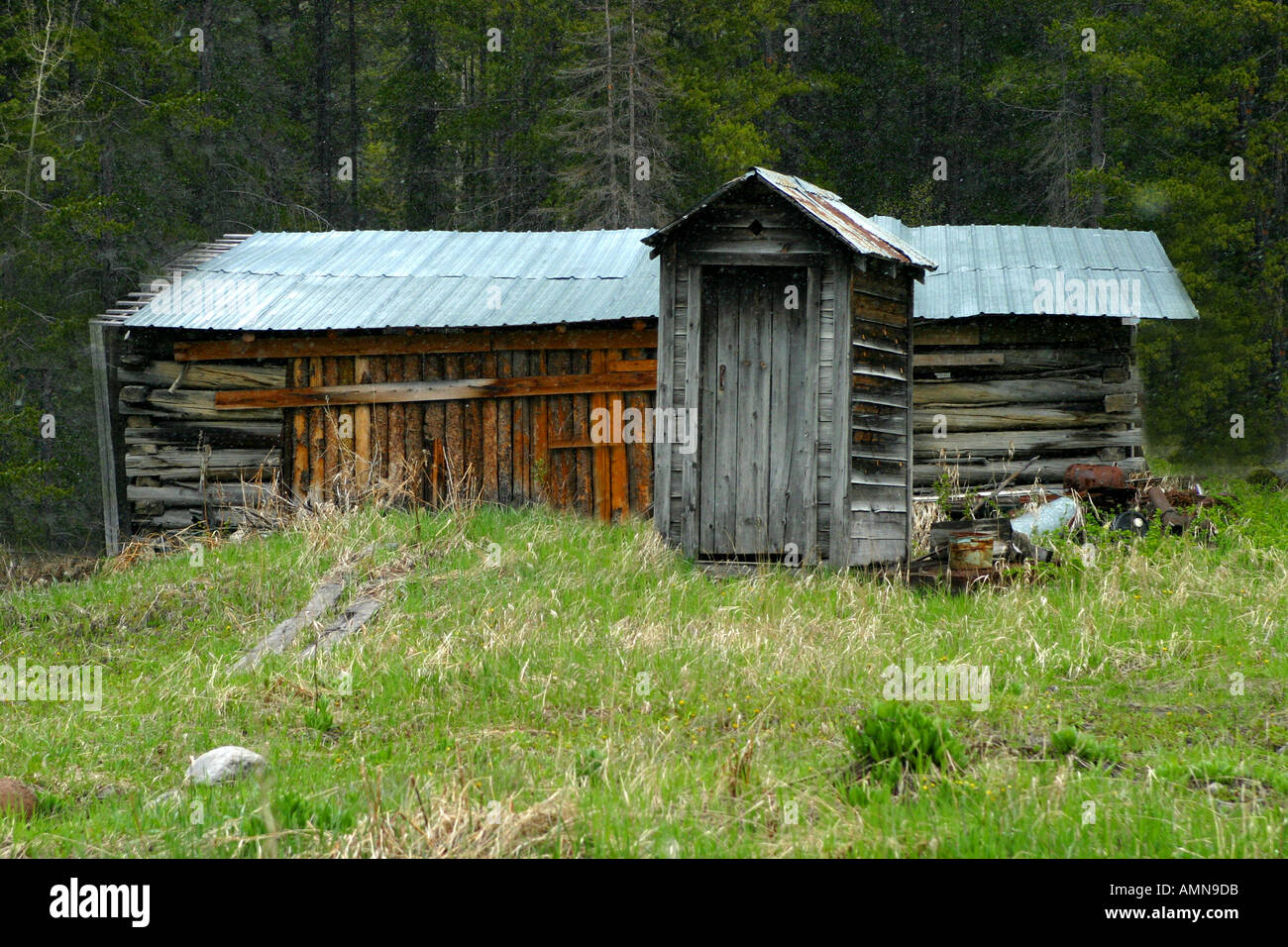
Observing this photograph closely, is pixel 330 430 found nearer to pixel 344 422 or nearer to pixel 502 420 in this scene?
pixel 344 422

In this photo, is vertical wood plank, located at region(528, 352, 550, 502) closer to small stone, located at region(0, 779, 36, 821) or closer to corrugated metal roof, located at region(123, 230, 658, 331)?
corrugated metal roof, located at region(123, 230, 658, 331)

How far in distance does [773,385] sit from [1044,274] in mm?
5257

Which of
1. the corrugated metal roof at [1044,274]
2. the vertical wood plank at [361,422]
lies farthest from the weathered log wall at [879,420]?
the vertical wood plank at [361,422]

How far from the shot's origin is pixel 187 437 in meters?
13.0

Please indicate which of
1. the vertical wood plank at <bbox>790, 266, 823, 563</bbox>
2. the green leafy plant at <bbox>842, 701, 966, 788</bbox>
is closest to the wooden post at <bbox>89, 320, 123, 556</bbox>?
the vertical wood plank at <bbox>790, 266, 823, 563</bbox>

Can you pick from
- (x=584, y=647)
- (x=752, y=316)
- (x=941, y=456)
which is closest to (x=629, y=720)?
(x=584, y=647)

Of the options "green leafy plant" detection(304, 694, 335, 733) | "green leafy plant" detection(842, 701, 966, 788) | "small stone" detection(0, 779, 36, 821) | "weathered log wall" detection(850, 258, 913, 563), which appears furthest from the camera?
"weathered log wall" detection(850, 258, 913, 563)

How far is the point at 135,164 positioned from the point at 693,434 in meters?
14.7

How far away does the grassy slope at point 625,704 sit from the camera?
401 cm

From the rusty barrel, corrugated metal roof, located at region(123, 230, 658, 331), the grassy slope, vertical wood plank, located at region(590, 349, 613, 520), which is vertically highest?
corrugated metal roof, located at region(123, 230, 658, 331)

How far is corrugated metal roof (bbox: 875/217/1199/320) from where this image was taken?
1271cm

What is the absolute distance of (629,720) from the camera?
5.56 meters

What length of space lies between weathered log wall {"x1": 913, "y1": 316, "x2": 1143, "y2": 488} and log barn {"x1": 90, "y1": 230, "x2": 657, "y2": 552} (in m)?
3.54

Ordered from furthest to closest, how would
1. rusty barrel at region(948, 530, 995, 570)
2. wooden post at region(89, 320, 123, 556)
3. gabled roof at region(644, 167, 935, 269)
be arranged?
wooden post at region(89, 320, 123, 556) < gabled roof at region(644, 167, 935, 269) < rusty barrel at region(948, 530, 995, 570)
